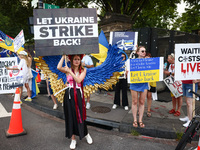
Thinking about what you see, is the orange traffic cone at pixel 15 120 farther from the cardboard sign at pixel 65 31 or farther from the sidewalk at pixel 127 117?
the cardboard sign at pixel 65 31

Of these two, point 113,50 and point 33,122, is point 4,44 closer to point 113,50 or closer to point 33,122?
point 33,122

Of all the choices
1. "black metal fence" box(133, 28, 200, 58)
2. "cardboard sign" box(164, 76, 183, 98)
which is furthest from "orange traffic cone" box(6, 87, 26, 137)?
"black metal fence" box(133, 28, 200, 58)

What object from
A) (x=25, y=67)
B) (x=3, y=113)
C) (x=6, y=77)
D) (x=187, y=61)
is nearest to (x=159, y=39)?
(x=187, y=61)

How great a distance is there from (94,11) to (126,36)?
301 centimetres

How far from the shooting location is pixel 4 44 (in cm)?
675

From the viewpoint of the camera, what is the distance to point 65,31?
3.05 meters

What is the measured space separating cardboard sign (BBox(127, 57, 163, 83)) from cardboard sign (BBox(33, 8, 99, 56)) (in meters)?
1.31

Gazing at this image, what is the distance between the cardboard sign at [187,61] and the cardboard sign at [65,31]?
1771 mm

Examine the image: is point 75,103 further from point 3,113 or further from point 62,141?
point 3,113

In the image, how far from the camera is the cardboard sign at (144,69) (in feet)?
13.2

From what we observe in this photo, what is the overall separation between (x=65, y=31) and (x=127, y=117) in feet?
9.47

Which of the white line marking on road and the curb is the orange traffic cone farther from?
the white line marking on road

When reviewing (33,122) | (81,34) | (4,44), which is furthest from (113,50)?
(4,44)

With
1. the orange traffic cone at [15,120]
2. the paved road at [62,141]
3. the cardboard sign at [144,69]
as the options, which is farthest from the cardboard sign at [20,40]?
the cardboard sign at [144,69]
